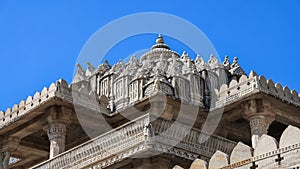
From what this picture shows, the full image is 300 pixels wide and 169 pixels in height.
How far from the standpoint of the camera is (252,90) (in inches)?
1022

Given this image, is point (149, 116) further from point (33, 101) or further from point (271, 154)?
point (271, 154)

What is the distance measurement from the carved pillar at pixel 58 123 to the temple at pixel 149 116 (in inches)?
1.4

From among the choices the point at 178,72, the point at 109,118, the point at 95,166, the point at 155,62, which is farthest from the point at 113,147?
the point at 155,62

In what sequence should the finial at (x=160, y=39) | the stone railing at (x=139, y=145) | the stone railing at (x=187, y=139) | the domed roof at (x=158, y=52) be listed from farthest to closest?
the finial at (x=160, y=39), the domed roof at (x=158, y=52), the stone railing at (x=187, y=139), the stone railing at (x=139, y=145)

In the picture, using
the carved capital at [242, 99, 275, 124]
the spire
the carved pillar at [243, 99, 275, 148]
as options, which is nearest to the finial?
the spire

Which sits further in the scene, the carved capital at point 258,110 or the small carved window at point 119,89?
the small carved window at point 119,89

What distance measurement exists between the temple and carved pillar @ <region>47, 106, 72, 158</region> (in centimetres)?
4

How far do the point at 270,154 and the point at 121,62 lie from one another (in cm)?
1749

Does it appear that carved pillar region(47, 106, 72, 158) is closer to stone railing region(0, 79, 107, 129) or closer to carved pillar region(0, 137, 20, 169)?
stone railing region(0, 79, 107, 129)

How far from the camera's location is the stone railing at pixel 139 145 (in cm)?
2230

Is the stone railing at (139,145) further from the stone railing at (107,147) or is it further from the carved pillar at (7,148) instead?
the carved pillar at (7,148)

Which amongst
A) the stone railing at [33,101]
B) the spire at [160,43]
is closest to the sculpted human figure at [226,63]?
the spire at [160,43]

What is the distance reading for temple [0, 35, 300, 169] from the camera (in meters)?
22.9

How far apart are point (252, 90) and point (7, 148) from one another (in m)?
9.75
